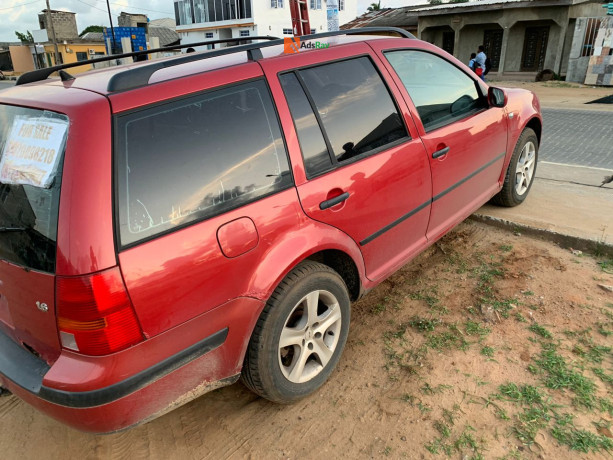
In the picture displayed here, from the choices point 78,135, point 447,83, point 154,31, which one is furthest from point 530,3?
point 154,31

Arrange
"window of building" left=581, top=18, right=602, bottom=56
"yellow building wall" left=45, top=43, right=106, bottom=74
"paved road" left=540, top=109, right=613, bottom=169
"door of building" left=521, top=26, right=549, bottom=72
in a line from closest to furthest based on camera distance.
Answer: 1. "paved road" left=540, top=109, right=613, bottom=169
2. "window of building" left=581, top=18, right=602, bottom=56
3. "door of building" left=521, top=26, right=549, bottom=72
4. "yellow building wall" left=45, top=43, right=106, bottom=74

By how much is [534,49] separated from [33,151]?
2356 cm

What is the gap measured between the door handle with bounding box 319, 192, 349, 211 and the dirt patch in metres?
1.03

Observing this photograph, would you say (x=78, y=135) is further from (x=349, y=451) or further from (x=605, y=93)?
(x=605, y=93)

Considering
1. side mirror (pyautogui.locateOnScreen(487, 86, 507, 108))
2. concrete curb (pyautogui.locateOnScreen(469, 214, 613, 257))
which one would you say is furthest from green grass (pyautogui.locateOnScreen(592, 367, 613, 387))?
side mirror (pyautogui.locateOnScreen(487, 86, 507, 108))

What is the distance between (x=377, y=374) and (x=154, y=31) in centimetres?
6565

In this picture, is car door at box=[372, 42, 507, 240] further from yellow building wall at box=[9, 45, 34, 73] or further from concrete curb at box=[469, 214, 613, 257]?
yellow building wall at box=[9, 45, 34, 73]

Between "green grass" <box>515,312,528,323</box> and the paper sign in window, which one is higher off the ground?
the paper sign in window

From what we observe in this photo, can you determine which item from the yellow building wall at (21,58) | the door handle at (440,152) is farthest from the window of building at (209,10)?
the door handle at (440,152)

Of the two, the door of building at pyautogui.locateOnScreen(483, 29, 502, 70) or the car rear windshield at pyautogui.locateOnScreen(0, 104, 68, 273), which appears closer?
the car rear windshield at pyautogui.locateOnScreen(0, 104, 68, 273)

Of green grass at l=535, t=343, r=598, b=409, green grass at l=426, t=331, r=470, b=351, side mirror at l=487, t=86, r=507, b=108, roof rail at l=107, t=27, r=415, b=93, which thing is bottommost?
green grass at l=426, t=331, r=470, b=351

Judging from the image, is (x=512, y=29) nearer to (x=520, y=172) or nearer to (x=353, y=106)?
(x=520, y=172)

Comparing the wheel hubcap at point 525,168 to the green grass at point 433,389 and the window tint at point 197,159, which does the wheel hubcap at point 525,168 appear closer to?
the green grass at point 433,389

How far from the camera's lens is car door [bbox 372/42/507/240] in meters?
3.10
